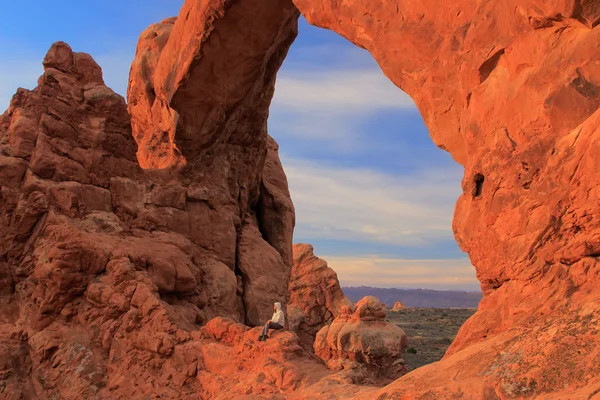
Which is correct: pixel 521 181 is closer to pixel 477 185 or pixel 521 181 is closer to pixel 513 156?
pixel 513 156

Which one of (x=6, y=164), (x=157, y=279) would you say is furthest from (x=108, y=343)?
(x=6, y=164)

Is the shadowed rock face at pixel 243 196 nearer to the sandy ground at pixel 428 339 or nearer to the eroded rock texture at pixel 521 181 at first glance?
the eroded rock texture at pixel 521 181

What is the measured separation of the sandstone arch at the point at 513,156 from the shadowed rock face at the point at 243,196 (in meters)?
0.02

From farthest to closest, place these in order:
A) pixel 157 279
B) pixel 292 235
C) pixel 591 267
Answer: pixel 292 235 → pixel 157 279 → pixel 591 267

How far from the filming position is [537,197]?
16.4ft

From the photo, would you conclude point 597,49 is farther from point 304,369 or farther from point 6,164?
point 6,164

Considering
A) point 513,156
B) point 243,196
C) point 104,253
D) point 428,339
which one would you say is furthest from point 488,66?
point 428,339

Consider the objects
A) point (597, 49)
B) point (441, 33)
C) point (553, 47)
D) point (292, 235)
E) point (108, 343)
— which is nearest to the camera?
point (597, 49)

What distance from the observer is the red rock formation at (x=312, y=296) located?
18266mm

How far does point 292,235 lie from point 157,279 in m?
5.21

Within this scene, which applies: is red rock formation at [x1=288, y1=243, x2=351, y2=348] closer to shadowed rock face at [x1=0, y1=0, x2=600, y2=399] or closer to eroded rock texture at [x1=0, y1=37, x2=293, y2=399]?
shadowed rock face at [x1=0, y1=0, x2=600, y2=399]

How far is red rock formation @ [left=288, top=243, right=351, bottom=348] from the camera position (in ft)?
59.9

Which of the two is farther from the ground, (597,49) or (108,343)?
(597,49)

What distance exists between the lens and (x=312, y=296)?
19109 millimetres
